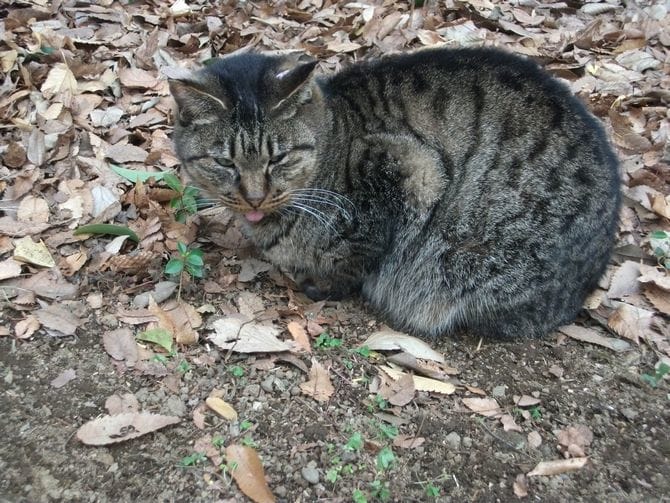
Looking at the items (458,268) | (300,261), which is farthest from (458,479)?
(300,261)

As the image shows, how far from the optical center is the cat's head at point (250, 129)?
2.60m

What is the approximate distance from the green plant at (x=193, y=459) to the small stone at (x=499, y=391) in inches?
49.2

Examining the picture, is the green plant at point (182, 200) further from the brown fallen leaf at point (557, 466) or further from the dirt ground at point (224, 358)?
the brown fallen leaf at point (557, 466)

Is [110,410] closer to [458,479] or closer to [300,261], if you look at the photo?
[300,261]

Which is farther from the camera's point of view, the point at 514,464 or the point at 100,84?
the point at 100,84

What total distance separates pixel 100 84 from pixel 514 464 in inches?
134

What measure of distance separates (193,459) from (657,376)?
2009 mm

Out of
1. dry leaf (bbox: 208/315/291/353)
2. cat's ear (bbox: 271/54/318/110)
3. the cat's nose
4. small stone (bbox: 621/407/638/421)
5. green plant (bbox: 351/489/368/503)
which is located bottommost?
green plant (bbox: 351/489/368/503)

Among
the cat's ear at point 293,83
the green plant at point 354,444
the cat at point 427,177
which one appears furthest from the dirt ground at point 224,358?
the cat's ear at point 293,83

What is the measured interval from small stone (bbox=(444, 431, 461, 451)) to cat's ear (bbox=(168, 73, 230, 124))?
5.46ft

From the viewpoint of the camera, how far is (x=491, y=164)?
277cm

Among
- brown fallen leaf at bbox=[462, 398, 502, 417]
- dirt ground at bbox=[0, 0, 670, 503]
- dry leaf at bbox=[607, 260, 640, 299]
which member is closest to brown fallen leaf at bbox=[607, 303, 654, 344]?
dirt ground at bbox=[0, 0, 670, 503]

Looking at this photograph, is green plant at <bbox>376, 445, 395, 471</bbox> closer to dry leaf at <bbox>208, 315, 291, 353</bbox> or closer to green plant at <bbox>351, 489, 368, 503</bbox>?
green plant at <bbox>351, 489, 368, 503</bbox>

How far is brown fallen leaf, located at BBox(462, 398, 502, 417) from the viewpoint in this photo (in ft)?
8.20
